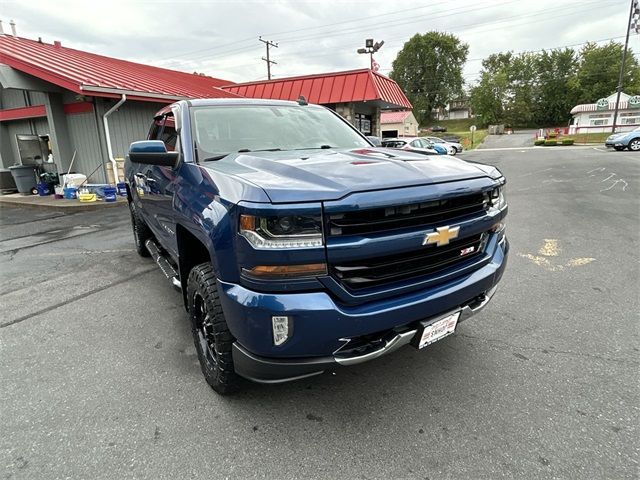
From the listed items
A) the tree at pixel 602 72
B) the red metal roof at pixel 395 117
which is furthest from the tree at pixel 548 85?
the red metal roof at pixel 395 117

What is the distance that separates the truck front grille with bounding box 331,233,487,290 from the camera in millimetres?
1919

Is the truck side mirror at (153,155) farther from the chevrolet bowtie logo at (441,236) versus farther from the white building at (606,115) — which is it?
the white building at (606,115)

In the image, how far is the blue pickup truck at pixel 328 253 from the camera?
1.82 meters

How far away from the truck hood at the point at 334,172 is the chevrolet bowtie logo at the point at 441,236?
10.5 inches

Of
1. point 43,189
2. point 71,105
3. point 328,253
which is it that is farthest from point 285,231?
point 43,189

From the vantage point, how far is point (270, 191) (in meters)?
1.83

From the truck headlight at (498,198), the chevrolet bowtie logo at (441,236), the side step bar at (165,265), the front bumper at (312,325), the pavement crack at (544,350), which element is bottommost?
the pavement crack at (544,350)

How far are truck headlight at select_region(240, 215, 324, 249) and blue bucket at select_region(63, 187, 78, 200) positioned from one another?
11841 mm

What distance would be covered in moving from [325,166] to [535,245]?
14.7ft

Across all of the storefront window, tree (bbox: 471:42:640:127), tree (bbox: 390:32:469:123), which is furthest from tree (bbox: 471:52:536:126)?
the storefront window

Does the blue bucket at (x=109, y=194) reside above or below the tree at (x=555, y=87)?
below

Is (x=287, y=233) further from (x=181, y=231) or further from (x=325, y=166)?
(x=181, y=231)

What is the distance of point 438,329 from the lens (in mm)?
2201

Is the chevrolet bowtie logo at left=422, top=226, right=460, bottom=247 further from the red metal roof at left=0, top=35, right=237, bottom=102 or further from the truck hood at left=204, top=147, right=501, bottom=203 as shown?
the red metal roof at left=0, top=35, right=237, bottom=102
